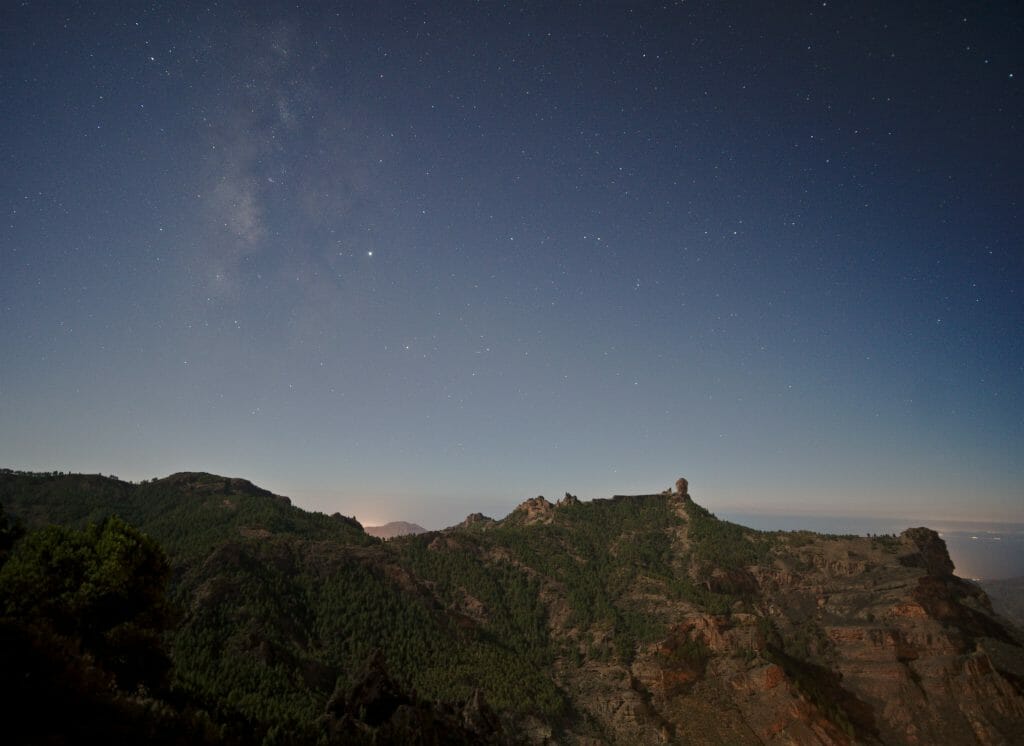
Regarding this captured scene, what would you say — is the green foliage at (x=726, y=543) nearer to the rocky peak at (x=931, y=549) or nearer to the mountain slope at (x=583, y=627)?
the mountain slope at (x=583, y=627)

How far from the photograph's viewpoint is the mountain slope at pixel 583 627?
274 ft

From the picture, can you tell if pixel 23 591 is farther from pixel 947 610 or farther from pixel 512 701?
pixel 947 610

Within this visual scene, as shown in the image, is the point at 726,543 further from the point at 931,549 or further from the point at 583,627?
the point at 583,627

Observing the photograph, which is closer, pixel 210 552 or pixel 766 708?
pixel 766 708

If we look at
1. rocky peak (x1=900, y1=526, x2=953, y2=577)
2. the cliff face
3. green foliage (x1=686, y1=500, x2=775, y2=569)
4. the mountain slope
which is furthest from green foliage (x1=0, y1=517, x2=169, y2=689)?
rocky peak (x1=900, y1=526, x2=953, y2=577)

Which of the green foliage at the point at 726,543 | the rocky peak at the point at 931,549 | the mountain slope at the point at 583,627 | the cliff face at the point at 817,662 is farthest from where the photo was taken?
the green foliage at the point at 726,543

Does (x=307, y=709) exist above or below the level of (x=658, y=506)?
below

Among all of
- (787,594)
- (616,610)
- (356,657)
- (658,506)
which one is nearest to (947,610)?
(787,594)

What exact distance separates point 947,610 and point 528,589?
340 feet

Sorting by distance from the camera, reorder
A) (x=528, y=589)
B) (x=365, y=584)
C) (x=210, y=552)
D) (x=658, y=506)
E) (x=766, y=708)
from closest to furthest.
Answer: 1. (x=766, y=708)
2. (x=210, y=552)
3. (x=365, y=584)
4. (x=528, y=589)
5. (x=658, y=506)

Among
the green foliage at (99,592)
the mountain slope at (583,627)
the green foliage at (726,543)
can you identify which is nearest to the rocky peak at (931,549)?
the mountain slope at (583,627)

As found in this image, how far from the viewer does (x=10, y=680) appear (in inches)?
703

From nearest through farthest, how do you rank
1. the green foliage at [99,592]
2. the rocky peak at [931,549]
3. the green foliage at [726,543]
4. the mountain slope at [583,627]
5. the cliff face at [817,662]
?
1. the green foliage at [99,592]
2. the mountain slope at [583,627]
3. the cliff face at [817,662]
4. the rocky peak at [931,549]
5. the green foliage at [726,543]

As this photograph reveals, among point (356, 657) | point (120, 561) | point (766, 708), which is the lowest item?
point (766, 708)
